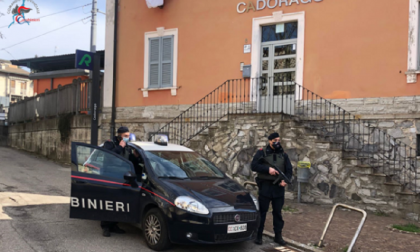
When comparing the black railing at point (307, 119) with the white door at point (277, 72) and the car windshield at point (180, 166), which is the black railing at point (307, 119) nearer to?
the white door at point (277, 72)

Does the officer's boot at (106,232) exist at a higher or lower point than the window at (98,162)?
lower

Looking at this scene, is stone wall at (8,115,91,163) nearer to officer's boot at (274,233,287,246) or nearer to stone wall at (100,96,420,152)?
stone wall at (100,96,420,152)

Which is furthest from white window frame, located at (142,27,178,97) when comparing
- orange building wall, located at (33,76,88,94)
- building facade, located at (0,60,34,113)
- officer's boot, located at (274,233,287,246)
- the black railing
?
building facade, located at (0,60,34,113)

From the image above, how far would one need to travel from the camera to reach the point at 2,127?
2405 centimetres

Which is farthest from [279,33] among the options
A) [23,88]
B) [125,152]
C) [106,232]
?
[23,88]

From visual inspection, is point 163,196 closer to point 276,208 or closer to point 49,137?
point 276,208

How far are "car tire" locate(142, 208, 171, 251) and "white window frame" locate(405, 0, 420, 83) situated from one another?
7219 mm

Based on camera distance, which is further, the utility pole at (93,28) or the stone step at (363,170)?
the utility pole at (93,28)

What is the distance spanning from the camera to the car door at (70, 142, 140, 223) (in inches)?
235

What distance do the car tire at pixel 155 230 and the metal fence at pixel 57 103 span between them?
10.5 meters

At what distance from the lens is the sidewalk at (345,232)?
6109mm

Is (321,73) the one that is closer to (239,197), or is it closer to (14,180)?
(239,197)

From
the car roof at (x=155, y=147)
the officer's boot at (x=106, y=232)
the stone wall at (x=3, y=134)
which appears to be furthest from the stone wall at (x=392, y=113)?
the stone wall at (x=3, y=134)

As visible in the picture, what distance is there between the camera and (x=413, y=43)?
9.44 m
